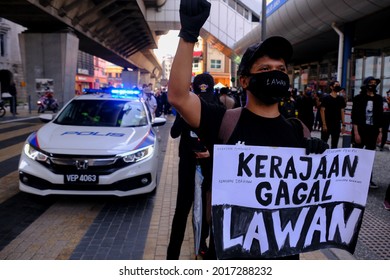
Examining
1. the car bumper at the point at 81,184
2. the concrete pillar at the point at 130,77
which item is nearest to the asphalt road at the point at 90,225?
the car bumper at the point at 81,184

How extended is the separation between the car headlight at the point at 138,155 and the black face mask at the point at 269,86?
3.35 meters

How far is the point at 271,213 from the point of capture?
206 centimetres

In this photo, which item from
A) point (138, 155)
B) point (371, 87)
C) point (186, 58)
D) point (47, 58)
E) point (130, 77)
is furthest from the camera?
point (130, 77)

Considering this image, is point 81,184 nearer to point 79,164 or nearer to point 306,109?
point 79,164

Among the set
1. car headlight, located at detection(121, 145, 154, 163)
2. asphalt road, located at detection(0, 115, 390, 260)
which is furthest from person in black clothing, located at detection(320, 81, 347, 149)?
car headlight, located at detection(121, 145, 154, 163)

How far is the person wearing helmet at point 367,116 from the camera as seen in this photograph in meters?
6.41

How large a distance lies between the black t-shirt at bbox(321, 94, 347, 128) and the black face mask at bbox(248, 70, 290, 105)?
6301 millimetres

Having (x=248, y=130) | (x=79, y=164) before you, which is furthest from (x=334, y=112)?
(x=248, y=130)

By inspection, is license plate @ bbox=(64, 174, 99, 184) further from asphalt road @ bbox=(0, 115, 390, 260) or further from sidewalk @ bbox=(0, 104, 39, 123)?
sidewalk @ bbox=(0, 104, 39, 123)

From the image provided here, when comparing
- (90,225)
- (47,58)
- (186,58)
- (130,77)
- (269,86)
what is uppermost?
(130,77)

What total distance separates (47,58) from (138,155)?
2021 cm

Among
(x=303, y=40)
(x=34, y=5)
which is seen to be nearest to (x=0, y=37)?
(x=34, y=5)

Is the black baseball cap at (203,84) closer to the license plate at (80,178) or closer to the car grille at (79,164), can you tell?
the car grille at (79,164)

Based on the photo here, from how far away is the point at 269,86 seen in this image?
197 centimetres
